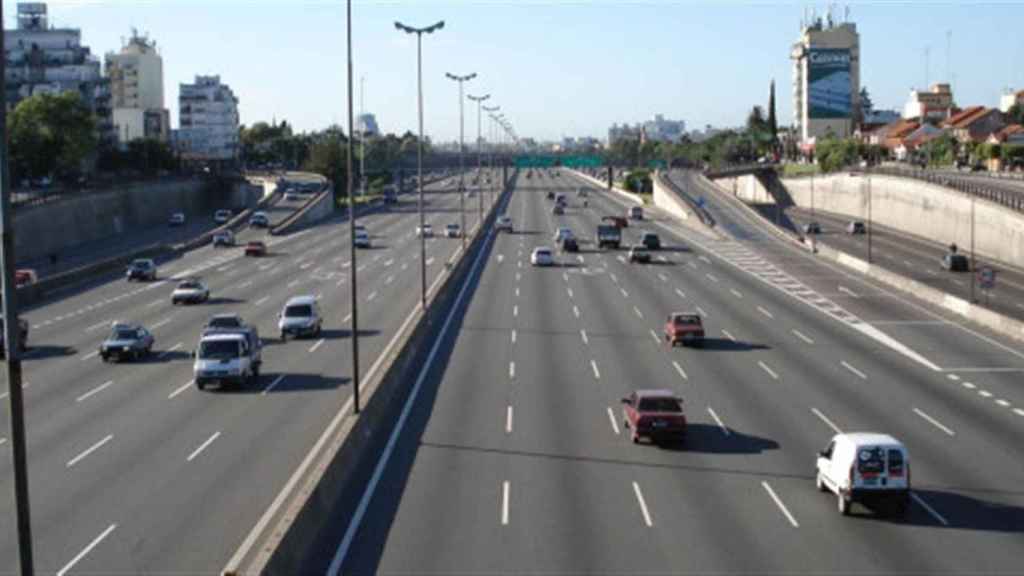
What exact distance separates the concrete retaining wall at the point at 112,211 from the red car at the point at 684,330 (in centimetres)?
4113

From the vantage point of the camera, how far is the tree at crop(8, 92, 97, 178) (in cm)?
12750

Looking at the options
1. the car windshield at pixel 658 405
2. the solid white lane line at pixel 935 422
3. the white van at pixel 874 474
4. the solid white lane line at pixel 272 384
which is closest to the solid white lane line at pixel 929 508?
the white van at pixel 874 474

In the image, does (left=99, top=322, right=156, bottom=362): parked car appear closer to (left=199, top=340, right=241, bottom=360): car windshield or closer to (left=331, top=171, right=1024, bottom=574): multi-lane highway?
(left=199, top=340, right=241, bottom=360): car windshield

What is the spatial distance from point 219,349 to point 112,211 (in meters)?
83.7

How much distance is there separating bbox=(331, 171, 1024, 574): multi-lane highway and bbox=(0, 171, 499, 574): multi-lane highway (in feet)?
7.95

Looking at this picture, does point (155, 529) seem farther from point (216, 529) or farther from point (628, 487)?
point (628, 487)

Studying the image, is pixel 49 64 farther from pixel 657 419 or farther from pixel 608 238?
pixel 657 419

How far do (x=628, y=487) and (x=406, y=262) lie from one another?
59.0 meters

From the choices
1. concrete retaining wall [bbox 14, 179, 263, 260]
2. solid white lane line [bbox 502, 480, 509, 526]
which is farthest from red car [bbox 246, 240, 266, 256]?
solid white lane line [bbox 502, 480, 509, 526]

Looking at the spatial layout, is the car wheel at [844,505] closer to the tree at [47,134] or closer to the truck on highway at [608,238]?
the truck on highway at [608,238]

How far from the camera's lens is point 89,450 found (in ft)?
99.6

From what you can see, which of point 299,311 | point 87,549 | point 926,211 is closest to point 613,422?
point 87,549

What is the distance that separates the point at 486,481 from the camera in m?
27.3

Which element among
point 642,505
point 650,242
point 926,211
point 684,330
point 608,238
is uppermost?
point 926,211
